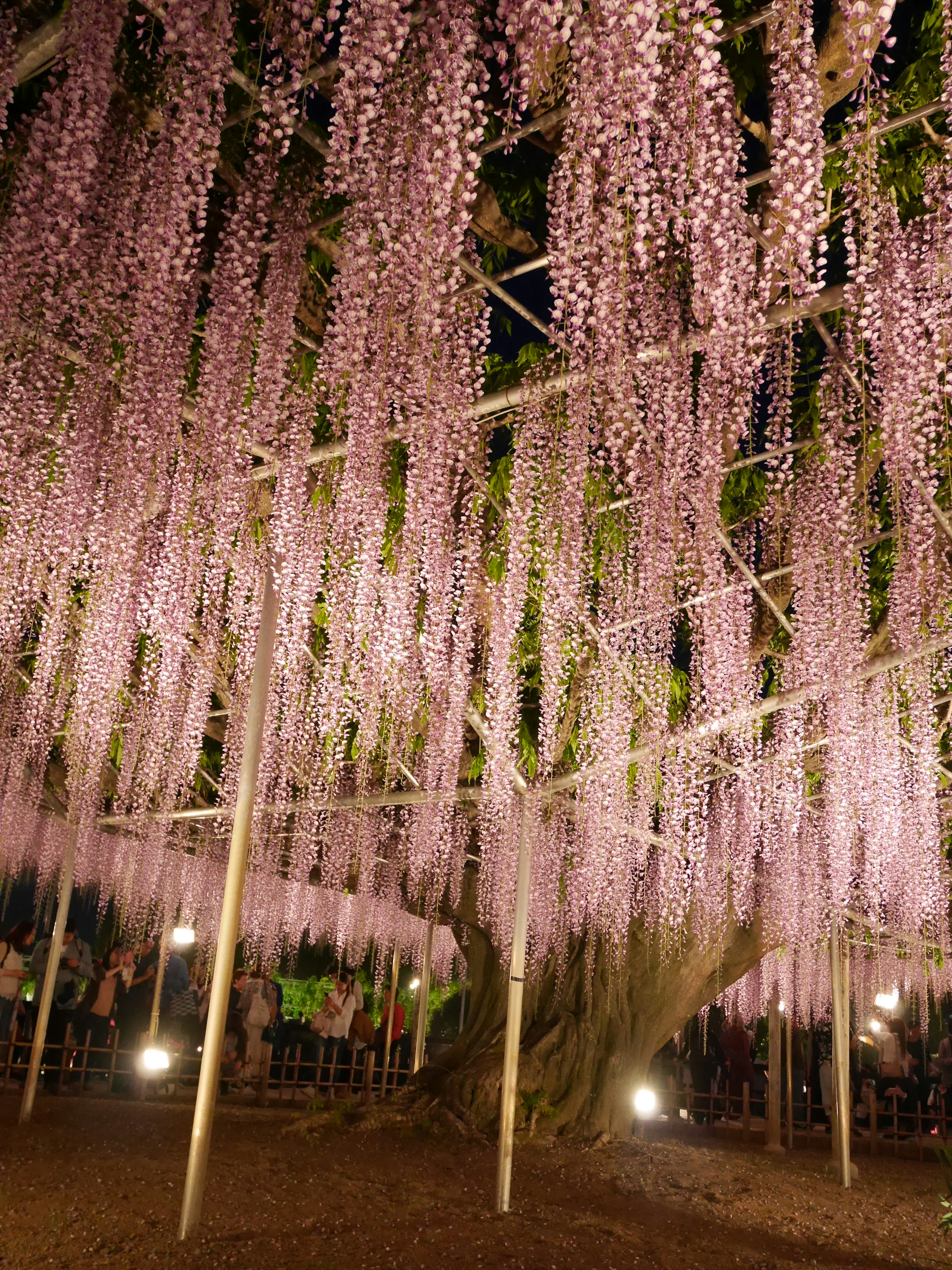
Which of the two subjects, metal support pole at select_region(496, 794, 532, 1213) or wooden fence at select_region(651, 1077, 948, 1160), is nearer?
metal support pole at select_region(496, 794, 532, 1213)

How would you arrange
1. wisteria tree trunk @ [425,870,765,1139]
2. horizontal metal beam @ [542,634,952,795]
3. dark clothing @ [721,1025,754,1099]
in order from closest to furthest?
horizontal metal beam @ [542,634,952,795] < wisteria tree trunk @ [425,870,765,1139] < dark clothing @ [721,1025,754,1099]

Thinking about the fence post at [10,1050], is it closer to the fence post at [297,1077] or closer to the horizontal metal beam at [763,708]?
the fence post at [297,1077]

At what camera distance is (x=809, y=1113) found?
12.5 metres

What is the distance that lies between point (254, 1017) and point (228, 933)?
24.9 ft

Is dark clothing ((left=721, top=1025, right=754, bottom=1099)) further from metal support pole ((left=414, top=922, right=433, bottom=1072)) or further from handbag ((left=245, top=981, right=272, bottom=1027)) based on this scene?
handbag ((left=245, top=981, right=272, bottom=1027))

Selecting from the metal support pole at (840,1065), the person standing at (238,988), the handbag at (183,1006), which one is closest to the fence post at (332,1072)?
the person standing at (238,988)

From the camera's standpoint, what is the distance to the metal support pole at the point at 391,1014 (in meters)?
11.3

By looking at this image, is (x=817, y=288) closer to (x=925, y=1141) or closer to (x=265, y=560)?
(x=265, y=560)

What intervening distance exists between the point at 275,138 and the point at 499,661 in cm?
348

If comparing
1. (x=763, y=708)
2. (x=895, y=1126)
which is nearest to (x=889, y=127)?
(x=763, y=708)

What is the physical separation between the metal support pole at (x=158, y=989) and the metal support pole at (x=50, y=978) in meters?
2.35

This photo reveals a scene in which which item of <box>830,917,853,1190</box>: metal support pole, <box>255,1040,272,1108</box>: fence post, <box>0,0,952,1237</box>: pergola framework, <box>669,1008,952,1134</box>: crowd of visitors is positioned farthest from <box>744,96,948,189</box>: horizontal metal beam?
<box>669,1008,952,1134</box>: crowd of visitors

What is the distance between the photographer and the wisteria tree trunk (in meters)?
7.96

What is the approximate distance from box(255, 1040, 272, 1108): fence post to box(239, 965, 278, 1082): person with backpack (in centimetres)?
5
